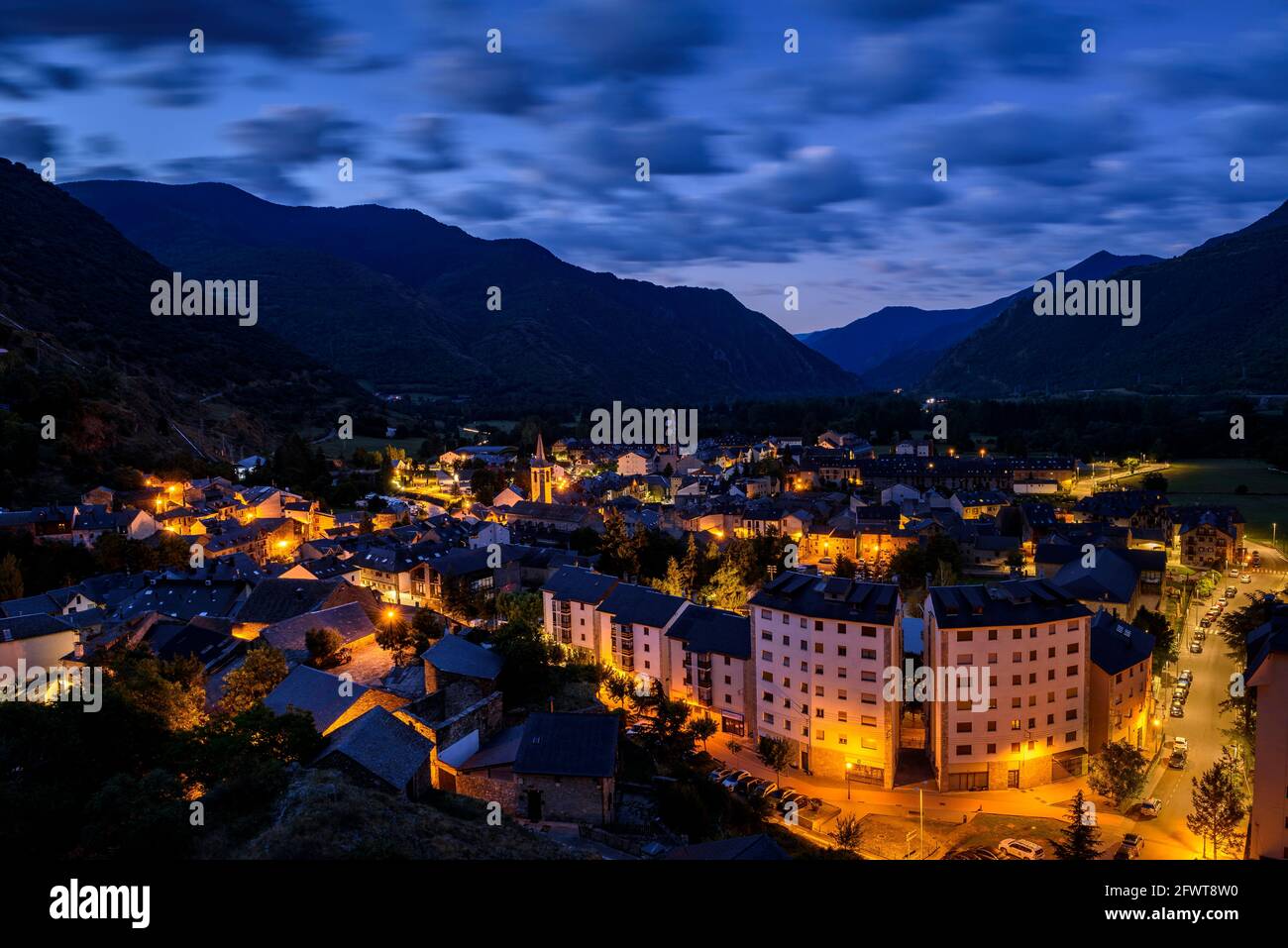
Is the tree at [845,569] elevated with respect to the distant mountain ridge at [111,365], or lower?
lower

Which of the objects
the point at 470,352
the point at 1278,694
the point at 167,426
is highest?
the point at 470,352

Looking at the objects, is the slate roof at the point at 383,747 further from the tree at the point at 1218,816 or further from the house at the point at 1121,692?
the house at the point at 1121,692

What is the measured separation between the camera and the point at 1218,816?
19859 mm

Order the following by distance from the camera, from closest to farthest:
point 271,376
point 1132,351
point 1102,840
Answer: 1. point 1102,840
2. point 271,376
3. point 1132,351

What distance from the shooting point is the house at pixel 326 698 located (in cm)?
2238

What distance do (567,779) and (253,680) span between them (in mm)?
11476

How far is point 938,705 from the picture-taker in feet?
86.9

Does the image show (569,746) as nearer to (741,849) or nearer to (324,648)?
(741,849)

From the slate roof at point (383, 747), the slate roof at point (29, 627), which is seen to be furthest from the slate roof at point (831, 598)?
the slate roof at point (29, 627)

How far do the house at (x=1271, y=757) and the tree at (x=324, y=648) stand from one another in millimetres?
27414

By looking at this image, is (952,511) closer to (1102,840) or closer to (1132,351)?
(1102,840)

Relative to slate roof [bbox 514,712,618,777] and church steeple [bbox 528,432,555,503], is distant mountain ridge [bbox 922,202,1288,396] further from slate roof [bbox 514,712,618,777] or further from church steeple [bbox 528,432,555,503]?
slate roof [bbox 514,712,618,777]
